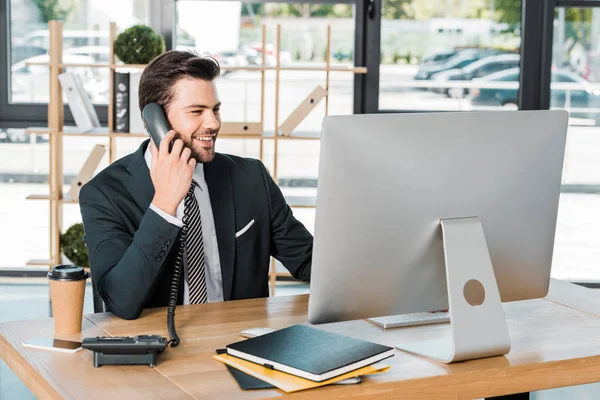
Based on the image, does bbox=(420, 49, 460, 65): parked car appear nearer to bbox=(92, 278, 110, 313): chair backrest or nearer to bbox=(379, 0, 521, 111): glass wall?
bbox=(379, 0, 521, 111): glass wall

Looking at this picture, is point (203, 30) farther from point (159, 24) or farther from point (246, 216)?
point (246, 216)

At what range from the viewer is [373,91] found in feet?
16.9

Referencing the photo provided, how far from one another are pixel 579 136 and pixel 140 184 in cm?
371

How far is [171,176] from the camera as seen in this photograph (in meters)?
2.05

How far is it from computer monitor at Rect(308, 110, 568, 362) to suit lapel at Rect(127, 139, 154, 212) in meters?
0.72

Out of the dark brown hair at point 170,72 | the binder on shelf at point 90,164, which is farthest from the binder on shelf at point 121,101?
the dark brown hair at point 170,72

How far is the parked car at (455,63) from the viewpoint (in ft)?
17.2

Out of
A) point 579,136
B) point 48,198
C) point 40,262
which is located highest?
point 579,136

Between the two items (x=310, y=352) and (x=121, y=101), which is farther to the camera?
(x=121, y=101)

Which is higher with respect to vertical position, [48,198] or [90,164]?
[90,164]

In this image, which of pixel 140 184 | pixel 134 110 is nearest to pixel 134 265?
pixel 140 184

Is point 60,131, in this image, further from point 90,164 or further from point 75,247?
point 75,247

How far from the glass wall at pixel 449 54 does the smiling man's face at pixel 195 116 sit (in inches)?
117

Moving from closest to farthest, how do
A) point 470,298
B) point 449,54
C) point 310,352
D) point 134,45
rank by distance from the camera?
point 310,352
point 470,298
point 134,45
point 449,54
